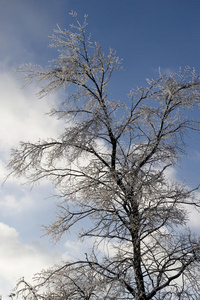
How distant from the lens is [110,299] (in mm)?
8195

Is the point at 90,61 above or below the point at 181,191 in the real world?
above

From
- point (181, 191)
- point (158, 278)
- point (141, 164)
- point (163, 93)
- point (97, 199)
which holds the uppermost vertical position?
point (163, 93)

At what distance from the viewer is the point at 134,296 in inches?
340

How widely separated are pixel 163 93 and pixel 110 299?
17.4 feet

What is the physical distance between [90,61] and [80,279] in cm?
573

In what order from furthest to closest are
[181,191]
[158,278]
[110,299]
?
[181,191] < [158,278] < [110,299]

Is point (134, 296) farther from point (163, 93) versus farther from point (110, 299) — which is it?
point (163, 93)

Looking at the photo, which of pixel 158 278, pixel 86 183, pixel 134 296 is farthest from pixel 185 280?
pixel 86 183

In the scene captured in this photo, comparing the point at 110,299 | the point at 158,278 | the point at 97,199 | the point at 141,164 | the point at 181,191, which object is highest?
the point at 141,164

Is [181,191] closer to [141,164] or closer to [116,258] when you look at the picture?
[141,164]

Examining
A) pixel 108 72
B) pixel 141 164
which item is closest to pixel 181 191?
pixel 141 164

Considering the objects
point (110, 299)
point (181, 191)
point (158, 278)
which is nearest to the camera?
point (110, 299)

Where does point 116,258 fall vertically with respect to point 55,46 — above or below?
below

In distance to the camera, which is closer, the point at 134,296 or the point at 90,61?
the point at 134,296
